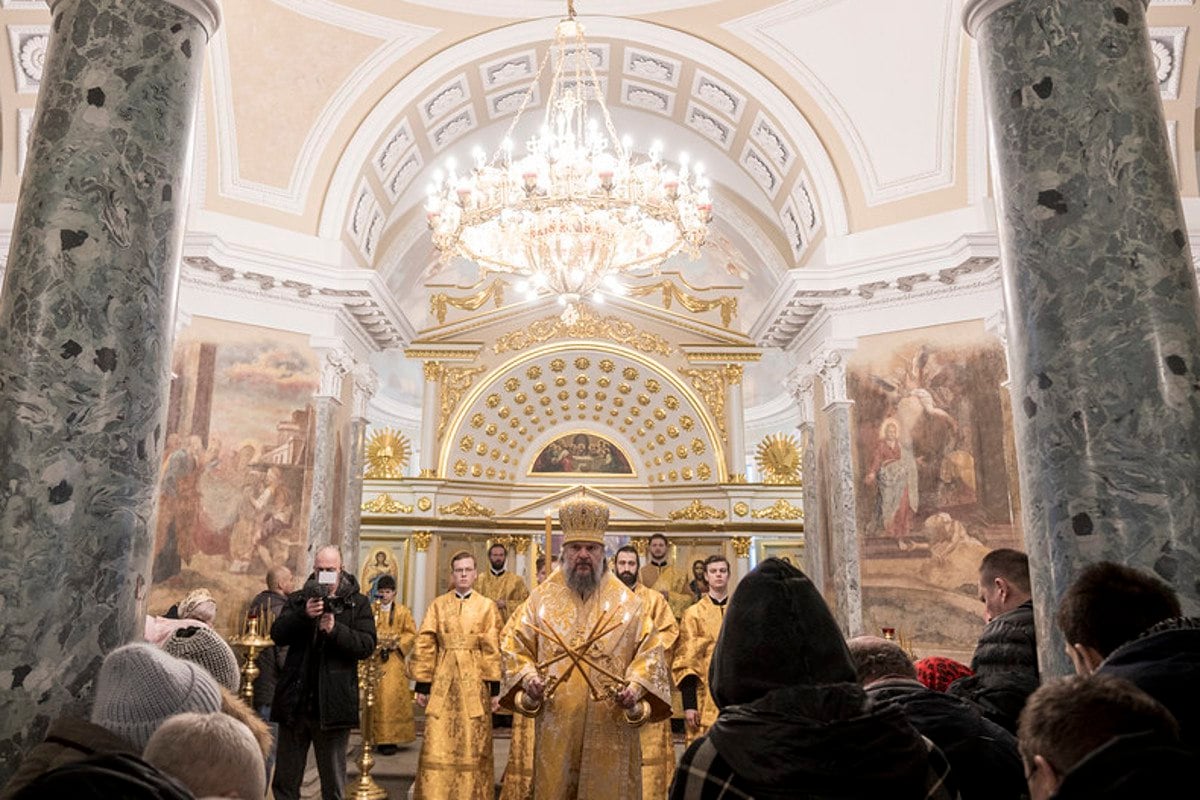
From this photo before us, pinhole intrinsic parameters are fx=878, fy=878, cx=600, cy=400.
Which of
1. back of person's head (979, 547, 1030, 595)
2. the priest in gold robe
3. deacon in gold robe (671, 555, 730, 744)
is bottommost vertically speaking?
the priest in gold robe

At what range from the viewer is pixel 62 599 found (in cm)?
289

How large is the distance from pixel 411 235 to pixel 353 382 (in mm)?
4923

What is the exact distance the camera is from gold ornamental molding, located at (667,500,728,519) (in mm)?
17312

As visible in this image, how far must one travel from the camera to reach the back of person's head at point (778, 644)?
1988 mm

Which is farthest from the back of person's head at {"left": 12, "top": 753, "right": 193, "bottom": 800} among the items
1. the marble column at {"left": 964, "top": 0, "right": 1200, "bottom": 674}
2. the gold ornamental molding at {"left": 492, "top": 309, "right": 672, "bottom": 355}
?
the gold ornamental molding at {"left": 492, "top": 309, "right": 672, "bottom": 355}

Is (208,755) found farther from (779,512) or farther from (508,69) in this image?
(779,512)

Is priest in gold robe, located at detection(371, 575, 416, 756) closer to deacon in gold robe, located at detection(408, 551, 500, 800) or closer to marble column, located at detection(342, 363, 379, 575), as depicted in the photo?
marble column, located at detection(342, 363, 379, 575)

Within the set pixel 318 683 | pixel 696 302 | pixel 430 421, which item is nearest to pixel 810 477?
pixel 696 302

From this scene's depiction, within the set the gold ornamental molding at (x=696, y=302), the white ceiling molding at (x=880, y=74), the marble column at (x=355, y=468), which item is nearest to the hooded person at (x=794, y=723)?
the white ceiling molding at (x=880, y=74)

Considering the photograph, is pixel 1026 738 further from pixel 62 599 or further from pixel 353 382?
pixel 353 382

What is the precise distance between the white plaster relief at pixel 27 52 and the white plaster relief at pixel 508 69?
5.07 meters

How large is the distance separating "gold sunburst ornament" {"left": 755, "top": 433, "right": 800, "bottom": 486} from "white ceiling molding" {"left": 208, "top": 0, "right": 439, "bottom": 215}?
10.6m

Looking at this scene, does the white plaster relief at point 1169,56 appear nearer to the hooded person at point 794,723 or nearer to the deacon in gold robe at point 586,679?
the deacon in gold robe at point 586,679

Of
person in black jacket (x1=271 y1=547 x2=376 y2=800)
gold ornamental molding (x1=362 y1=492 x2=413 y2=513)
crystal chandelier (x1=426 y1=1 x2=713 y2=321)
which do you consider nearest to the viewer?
person in black jacket (x1=271 y1=547 x2=376 y2=800)
